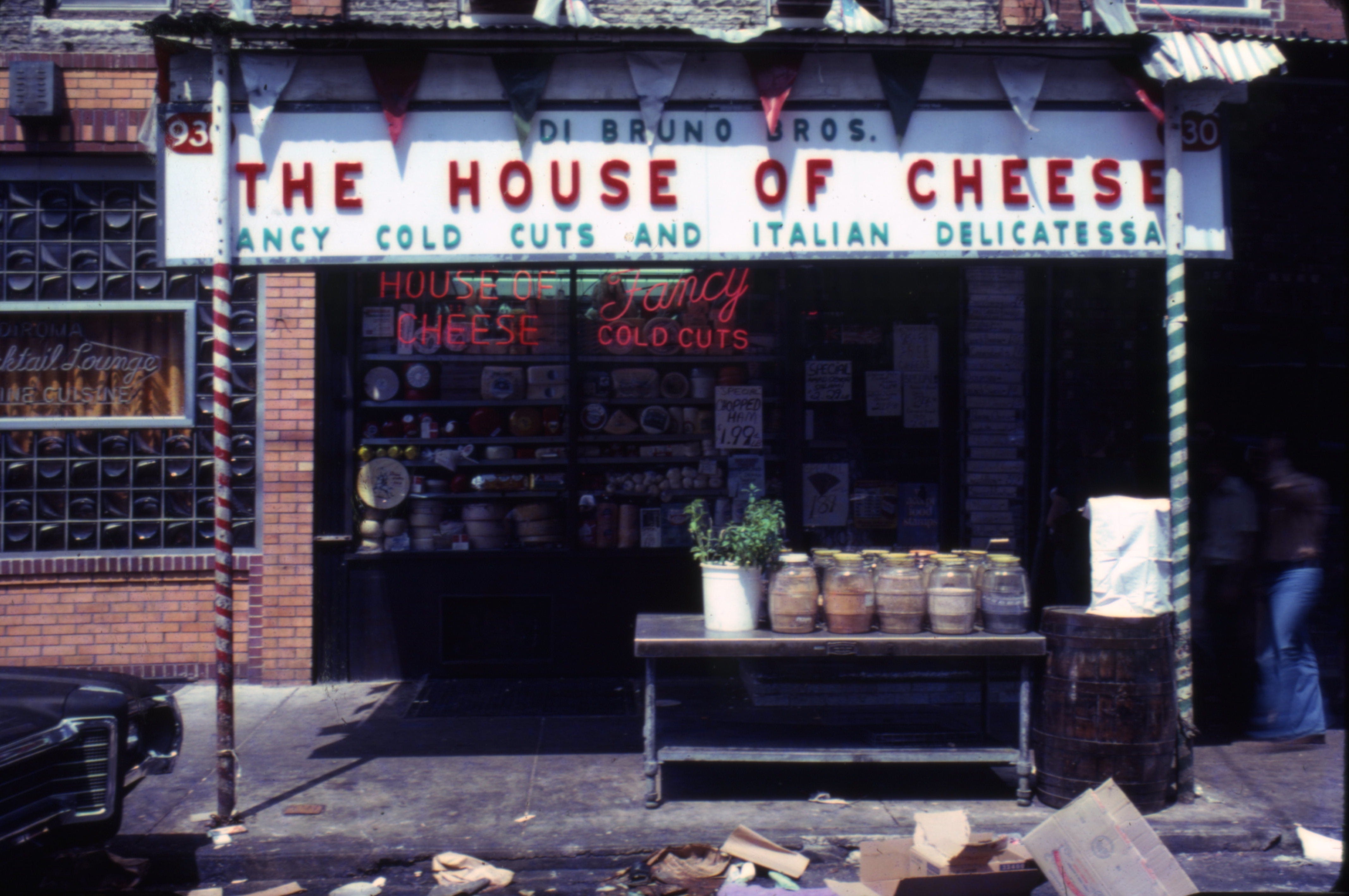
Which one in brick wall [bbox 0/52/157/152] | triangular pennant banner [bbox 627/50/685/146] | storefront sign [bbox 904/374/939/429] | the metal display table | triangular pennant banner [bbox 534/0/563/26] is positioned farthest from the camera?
storefront sign [bbox 904/374/939/429]

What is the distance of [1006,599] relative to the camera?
539 cm

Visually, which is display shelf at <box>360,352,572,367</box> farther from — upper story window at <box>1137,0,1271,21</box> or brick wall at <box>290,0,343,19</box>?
upper story window at <box>1137,0,1271,21</box>

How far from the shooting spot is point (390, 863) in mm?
4840

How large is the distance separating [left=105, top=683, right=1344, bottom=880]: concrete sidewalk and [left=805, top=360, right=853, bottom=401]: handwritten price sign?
308 cm

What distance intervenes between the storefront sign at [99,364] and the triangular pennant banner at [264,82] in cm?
297

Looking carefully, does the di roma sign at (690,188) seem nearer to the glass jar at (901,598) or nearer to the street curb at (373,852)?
the glass jar at (901,598)

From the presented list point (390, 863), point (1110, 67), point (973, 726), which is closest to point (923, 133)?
point (1110, 67)

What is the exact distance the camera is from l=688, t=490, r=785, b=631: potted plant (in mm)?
5484

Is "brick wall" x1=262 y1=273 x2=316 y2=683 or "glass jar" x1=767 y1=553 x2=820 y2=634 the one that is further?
"brick wall" x1=262 y1=273 x2=316 y2=683

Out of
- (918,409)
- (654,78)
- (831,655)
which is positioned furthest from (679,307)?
(831,655)

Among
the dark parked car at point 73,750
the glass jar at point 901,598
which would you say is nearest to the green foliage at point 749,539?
the glass jar at point 901,598

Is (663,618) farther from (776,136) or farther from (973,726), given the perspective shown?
(776,136)

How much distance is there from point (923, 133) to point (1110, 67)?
1149mm

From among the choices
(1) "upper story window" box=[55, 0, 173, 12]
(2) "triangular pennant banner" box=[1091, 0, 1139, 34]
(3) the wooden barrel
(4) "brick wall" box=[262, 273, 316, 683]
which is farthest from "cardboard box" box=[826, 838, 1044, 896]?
(1) "upper story window" box=[55, 0, 173, 12]
